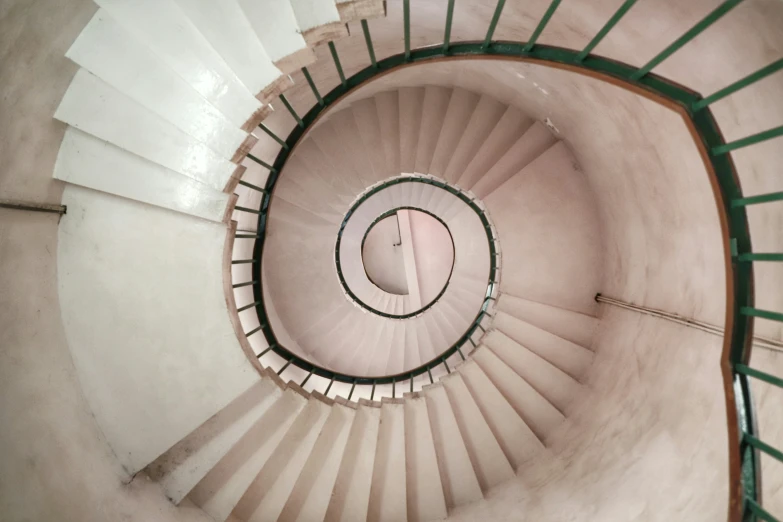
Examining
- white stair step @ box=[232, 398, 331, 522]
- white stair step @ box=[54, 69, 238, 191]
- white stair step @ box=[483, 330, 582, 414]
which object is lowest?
white stair step @ box=[232, 398, 331, 522]

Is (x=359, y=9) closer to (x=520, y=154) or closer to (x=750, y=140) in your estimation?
(x=750, y=140)

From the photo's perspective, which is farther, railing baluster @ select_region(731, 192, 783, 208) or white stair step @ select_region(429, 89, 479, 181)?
white stair step @ select_region(429, 89, 479, 181)

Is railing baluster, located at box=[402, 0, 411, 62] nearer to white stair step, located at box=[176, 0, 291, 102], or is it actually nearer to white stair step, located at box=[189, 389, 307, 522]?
white stair step, located at box=[176, 0, 291, 102]

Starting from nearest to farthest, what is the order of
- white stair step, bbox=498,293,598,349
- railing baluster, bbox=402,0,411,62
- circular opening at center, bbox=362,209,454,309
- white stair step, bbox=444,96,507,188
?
railing baluster, bbox=402,0,411,62
white stair step, bbox=498,293,598,349
white stair step, bbox=444,96,507,188
circular opening at center, bbox=362,209,454,309

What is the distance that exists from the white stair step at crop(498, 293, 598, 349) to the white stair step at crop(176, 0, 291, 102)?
4370 millimetres

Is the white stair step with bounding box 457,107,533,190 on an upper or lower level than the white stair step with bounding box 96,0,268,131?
upper

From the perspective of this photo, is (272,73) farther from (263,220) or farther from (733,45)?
(733,45)

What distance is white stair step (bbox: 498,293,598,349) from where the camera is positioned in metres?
5.30

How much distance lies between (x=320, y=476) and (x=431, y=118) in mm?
5603

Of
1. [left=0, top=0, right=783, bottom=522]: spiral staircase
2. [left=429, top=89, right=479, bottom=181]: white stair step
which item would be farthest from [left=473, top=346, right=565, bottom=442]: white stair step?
[left=429, top=89, right=479, bottom=181]: white stair step

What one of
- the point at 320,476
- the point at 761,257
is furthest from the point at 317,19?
the point at 320,476

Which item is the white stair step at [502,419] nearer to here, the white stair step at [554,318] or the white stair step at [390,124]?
the white stair step at [554,318]

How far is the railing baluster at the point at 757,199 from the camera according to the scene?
5.35ft

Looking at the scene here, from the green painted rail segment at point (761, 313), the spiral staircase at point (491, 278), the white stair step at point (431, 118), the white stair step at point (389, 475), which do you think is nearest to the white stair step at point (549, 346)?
the spiral staircase at point (491, 278)
